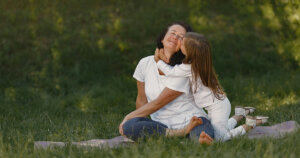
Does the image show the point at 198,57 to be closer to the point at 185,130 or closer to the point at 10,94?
the point at 185,130

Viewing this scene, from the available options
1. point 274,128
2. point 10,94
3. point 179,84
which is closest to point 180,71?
point 179,84

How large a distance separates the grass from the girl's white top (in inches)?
50.0

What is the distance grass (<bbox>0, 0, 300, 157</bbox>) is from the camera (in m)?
6.49

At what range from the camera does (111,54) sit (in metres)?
8.38

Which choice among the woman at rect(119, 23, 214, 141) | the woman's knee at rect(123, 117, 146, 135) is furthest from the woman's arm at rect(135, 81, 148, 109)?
the woman's knee at rect(123, 117, 146, 135)

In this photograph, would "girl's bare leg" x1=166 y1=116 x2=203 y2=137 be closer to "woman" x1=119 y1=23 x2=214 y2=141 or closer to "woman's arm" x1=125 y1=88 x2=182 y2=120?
"woman" x1=119 y1=23 x2=214 y2=141

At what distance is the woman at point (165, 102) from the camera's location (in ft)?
13.1

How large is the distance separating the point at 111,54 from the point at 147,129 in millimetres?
4550

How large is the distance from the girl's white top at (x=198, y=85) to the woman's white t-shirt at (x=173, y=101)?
6cm

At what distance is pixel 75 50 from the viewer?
838 centimetres

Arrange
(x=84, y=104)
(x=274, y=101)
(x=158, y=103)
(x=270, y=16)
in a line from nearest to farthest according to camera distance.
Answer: (x=158, y=103) < (x=274, y=101) < (x=84, y=104) < (x=270, y=16)

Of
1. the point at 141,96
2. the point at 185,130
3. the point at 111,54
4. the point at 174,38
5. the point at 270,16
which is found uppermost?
the point at 270,16

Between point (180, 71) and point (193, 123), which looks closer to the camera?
point (193, 123)

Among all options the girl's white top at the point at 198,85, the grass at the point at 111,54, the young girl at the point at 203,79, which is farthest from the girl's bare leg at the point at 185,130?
the grass at the point at 111,54
